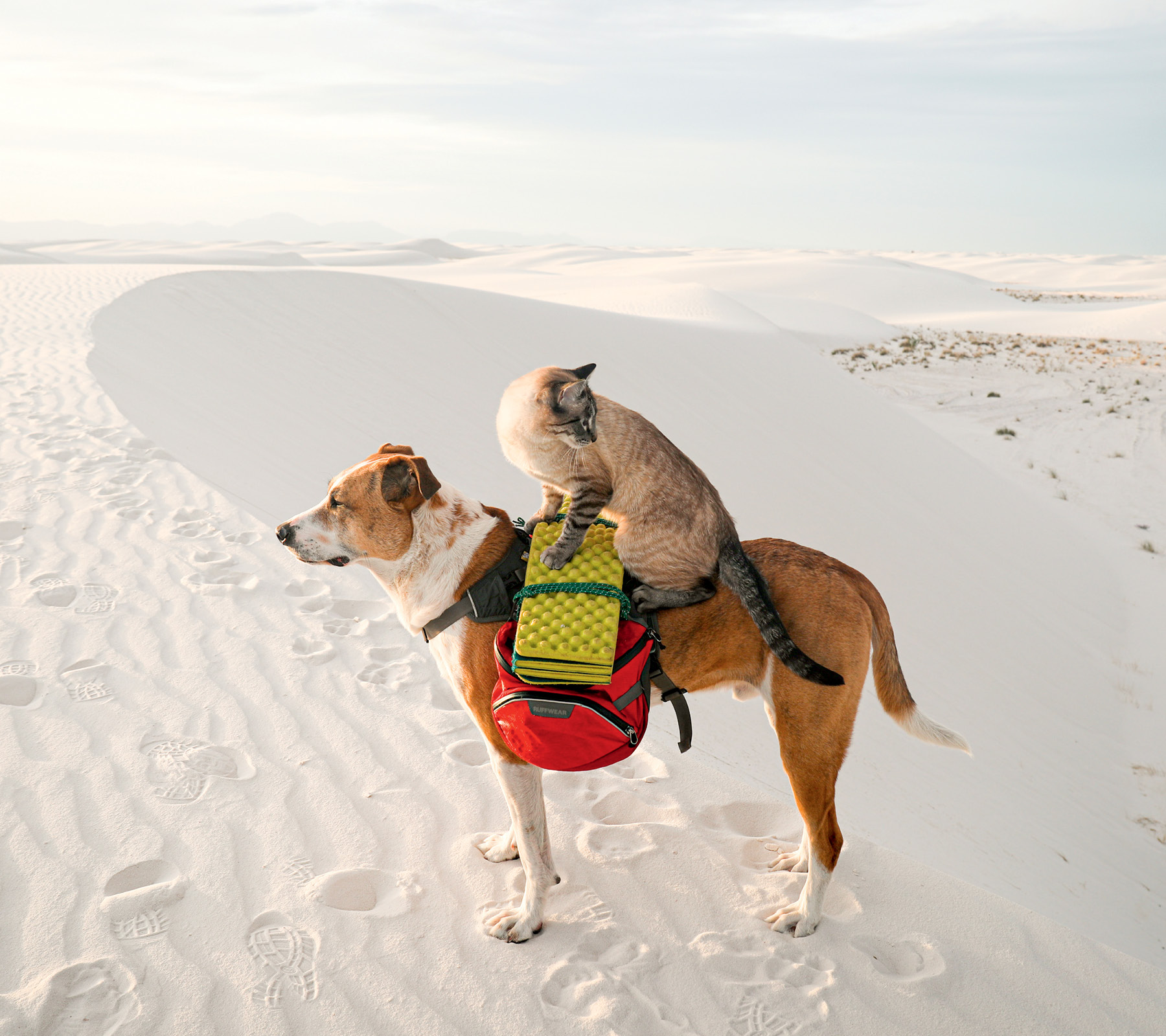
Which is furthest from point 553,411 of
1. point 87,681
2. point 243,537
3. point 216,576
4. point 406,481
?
point 243,537

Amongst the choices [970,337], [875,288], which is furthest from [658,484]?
[875,288]

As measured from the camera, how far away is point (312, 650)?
14.6 ft

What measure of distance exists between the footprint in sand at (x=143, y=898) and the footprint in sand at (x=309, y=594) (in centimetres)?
213

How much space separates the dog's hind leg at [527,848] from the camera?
2834 mm

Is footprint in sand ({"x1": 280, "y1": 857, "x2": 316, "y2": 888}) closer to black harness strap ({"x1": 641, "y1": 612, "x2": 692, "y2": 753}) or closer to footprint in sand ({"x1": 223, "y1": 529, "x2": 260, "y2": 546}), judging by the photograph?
black harness strap ({"x1": 641, "y1": 612, "x2": 692, "y2": 753})

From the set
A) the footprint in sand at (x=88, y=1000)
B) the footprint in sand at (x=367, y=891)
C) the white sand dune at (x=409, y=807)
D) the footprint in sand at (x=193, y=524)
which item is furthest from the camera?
the footprint in sand at (x=193, y=524)

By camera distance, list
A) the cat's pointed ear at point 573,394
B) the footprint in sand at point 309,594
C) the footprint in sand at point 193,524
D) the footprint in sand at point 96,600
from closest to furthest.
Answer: the cat's pointed ear at point 573,394
the footprint in sand at point 96,600
the footprint in sand at point 309,594
the footprint in sand at point 193,524

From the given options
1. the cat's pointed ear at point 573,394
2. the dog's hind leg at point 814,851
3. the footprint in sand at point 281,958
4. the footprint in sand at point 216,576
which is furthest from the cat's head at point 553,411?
the footprint in sand at point 216,576

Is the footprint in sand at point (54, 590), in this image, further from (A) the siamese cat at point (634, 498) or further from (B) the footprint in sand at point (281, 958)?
(A) the siamese cat at point (634, 498)

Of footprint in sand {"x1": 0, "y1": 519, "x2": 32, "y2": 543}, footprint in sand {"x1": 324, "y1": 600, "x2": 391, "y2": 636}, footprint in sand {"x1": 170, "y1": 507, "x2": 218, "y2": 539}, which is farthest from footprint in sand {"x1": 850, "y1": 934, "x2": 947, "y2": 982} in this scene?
footprint in sand {"x1": 0, "y1": 519, "x2": 32, "y2": 543}

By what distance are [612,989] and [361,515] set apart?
1812 millimetres

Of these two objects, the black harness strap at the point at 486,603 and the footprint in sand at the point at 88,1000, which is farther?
the black harness strap at the point at 486,603

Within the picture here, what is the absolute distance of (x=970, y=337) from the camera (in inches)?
1171

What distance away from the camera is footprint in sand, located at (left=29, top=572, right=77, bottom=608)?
454 cm
